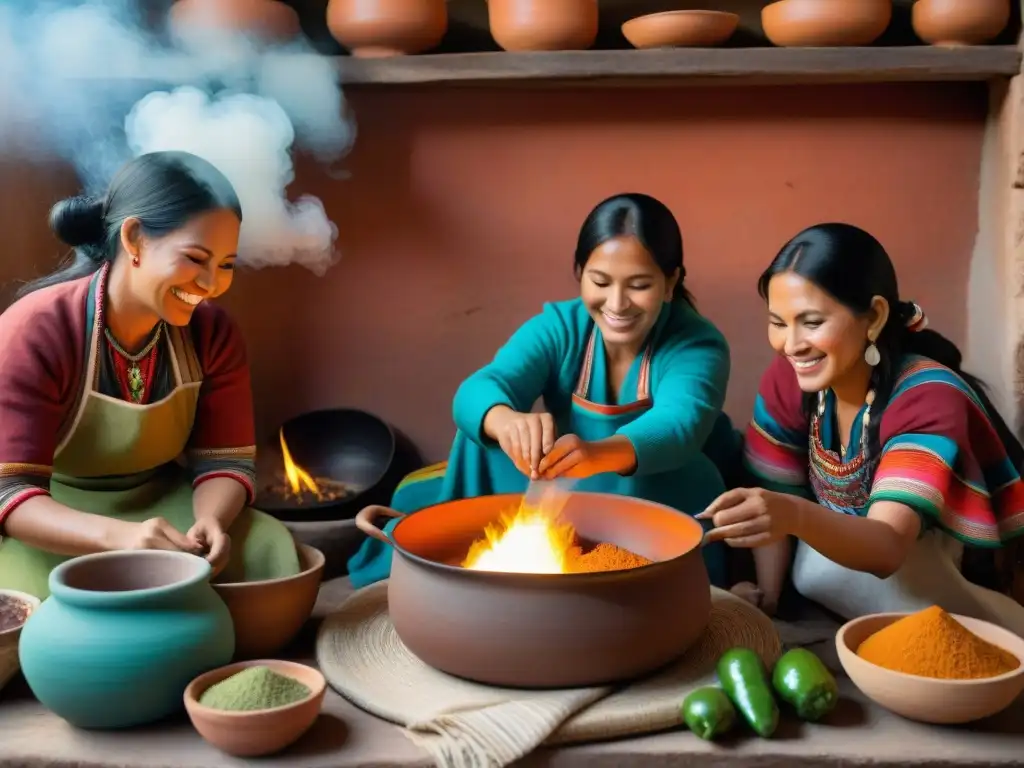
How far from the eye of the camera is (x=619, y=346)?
2330 mm

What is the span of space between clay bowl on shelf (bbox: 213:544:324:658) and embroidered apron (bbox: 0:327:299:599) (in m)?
0.13

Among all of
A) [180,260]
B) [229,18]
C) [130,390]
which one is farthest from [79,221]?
[229,18]

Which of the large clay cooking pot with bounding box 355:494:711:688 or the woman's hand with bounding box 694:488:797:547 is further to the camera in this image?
the woman's hand with bounding box 694:488:797:547

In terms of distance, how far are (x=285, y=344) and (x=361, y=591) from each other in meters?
1.20

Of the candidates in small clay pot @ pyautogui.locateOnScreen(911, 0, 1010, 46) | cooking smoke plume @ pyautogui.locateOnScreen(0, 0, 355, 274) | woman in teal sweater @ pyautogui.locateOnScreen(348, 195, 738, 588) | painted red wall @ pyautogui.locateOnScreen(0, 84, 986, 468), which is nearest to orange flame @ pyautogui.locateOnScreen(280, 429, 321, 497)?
painted red wall @ pyautogui.locateOnScreen(0, 84, 986, 468)

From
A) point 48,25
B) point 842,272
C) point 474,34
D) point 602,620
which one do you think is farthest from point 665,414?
point 48,25

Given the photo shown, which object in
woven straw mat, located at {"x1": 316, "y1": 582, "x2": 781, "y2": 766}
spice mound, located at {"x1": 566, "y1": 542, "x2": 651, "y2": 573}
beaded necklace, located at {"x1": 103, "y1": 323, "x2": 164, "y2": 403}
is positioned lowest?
woven straw mat, located at {"x1": 316, "y1": 582, "x2": 781, "y2": 766}

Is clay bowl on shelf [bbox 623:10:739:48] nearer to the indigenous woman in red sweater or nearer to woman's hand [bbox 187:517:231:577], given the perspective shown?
the indigenous woman in red sweater

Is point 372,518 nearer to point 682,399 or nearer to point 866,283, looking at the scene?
point 682,399

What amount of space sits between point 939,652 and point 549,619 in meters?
0.63

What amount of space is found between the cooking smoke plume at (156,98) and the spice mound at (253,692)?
4.16 ft

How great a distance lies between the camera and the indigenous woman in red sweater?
1.79m

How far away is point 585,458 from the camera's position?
1.92 metres

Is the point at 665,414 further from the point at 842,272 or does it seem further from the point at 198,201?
the point at 198,201
